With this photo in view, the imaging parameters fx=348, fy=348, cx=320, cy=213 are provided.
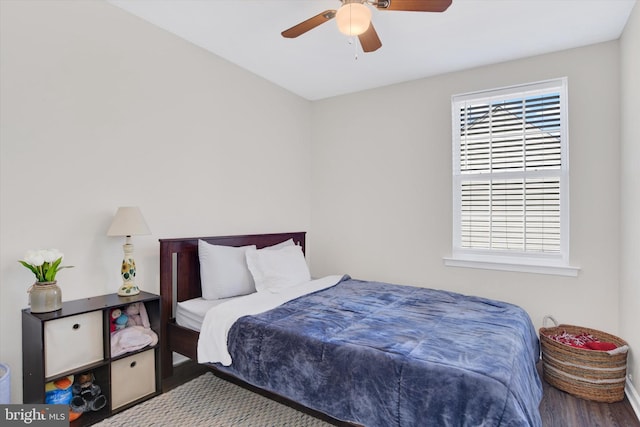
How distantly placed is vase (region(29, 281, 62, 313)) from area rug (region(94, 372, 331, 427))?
Result: 2.41 feet

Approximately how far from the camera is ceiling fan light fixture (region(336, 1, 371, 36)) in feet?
5.83

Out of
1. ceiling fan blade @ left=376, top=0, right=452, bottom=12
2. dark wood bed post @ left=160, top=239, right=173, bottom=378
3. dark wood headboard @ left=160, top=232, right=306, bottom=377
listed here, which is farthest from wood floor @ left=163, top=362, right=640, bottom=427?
ceiling fan blade @ left=376, top=0, right=452, bottom=12

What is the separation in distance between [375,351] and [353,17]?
5.58ft

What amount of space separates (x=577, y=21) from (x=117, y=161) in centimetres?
341

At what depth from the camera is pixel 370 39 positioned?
2.18 metres

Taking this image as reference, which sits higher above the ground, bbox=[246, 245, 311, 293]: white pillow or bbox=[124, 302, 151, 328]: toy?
bbox=[246, 245, 311, 293]: white pillow

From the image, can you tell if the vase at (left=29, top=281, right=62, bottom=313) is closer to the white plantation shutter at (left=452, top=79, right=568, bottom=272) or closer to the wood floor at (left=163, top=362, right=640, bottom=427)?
the wood floor at (left=163, top=362, right=640, bottom=427)

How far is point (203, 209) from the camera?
9.94 feet

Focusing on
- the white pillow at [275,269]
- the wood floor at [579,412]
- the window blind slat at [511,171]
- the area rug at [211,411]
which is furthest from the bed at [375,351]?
the window blind slat at [511,171]

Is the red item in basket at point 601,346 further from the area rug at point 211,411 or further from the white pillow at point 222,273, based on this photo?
the white pillow at point 222,273

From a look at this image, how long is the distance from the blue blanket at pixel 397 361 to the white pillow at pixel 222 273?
1.74 ft

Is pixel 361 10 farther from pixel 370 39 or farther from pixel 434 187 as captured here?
pixel 434 187

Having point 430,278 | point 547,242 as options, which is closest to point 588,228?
point 547,242

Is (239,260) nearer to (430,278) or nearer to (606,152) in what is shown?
(430,278)
